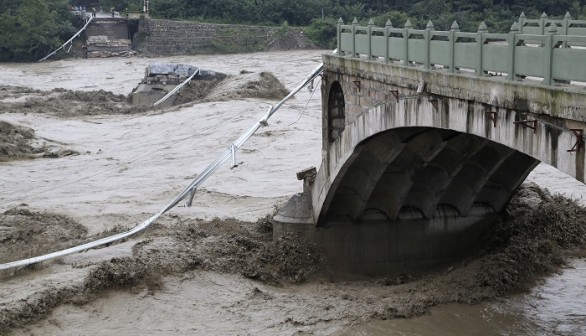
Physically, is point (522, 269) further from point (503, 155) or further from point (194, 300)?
point (194, 300)

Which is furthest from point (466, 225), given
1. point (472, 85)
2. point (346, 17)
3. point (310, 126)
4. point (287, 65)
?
point (346, 17)

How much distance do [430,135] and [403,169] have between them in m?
2.21

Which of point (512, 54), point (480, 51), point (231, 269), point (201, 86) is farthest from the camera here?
point (201, 86)

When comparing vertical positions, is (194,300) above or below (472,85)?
below

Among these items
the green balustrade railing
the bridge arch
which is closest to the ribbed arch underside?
the bridge arch

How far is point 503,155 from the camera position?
58.6 feet

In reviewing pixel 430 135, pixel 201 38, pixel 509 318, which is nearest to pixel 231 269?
pixel 430 135

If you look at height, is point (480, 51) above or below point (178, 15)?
below

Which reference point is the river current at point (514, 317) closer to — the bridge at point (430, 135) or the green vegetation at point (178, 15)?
the bridge at point (430, 135)

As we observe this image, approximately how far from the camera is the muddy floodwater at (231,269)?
56.9ft

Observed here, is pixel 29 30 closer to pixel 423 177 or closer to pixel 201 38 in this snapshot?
pixel 201 38

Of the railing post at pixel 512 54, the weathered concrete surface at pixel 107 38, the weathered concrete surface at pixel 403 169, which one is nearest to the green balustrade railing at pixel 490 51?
the railing post at pixel 512 54

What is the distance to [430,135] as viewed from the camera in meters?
17.2

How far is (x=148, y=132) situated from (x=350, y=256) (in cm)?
2391
